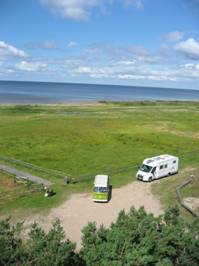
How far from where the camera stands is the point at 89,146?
5134 centimetres

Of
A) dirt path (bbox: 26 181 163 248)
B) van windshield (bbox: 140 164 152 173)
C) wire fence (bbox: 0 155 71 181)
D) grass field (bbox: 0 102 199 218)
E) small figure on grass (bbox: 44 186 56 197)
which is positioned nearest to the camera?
dirt path (bbox: 26 181 163 248)

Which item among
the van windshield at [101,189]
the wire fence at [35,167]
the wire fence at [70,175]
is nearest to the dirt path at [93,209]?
the van windshield at [101,189]

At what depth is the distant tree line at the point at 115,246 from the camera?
12.7 metres

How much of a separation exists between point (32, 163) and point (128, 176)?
43.1 feet

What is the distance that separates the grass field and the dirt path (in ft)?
4.36

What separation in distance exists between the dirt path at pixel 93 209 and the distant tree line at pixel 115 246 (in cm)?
822

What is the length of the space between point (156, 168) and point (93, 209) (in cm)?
Result: 1058

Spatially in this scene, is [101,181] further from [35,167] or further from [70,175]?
[35,167]

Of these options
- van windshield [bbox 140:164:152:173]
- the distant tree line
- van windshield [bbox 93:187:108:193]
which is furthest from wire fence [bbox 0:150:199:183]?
the distant tree line

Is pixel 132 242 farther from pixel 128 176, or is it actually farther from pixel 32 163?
pixel 32 163

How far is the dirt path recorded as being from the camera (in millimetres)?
23959

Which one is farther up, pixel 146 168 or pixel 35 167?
pixel 146 168

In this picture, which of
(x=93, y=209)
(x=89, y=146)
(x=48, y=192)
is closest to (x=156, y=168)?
(x=93, y=209)

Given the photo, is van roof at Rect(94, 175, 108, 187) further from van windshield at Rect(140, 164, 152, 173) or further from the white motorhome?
van windshield at Rect(140, 164, 152, 173)
